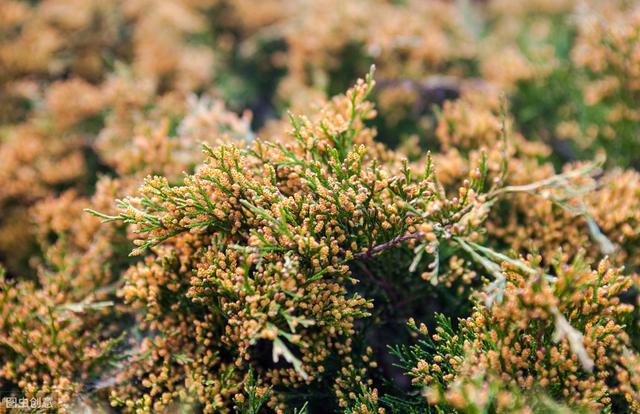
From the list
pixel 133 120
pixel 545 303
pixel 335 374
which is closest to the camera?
pixel 545 303

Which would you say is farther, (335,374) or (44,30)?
(44,30)

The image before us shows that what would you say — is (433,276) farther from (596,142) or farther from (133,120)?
(133,120)

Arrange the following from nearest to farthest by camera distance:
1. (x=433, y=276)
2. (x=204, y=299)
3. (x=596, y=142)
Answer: (x=433, y=276), (x=204, y=299), (x=596, y=142)

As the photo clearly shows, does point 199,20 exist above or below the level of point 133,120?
above

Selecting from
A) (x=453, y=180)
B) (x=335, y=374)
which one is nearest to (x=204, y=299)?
(x=335, y=374)

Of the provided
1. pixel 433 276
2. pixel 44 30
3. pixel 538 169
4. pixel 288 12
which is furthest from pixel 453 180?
pixel 44 30

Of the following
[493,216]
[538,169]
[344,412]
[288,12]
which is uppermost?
[288,12]

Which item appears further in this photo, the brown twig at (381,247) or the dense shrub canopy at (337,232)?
the brown twig at (381,247)

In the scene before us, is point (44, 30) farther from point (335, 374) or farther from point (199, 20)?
point (335, 374)

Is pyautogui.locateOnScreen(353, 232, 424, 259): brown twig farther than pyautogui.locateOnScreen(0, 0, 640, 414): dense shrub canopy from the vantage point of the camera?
Yes
